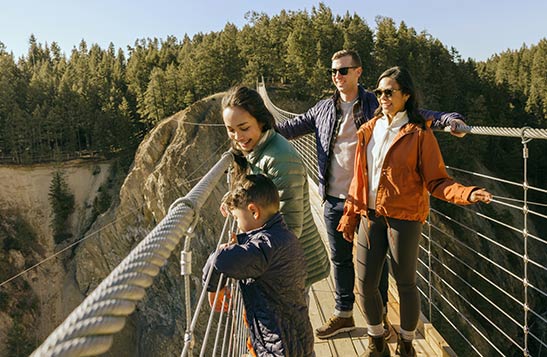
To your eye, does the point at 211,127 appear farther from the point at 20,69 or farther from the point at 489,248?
the point at 20,69

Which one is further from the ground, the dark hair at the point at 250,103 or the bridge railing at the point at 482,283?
the dark hair at the point at 250,103

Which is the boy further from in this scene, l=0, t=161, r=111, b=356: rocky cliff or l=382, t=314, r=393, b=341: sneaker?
l=0, t=161, r=111, b=356: rocky cliff

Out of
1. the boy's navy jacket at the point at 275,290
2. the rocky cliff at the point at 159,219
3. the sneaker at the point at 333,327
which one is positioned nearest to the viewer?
the boy's navy jacket at the point at 275,290

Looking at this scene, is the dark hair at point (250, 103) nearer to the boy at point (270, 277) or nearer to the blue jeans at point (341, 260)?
the boy at point (270, 277)

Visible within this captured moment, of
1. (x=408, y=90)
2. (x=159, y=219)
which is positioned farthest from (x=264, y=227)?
(x=159, y=219)

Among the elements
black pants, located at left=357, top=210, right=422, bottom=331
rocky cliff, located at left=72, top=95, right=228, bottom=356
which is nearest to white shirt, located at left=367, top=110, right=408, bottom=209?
black pants, located at left=357, top=210, right=422, bottom=331

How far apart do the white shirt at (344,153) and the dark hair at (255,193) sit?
1218 mm

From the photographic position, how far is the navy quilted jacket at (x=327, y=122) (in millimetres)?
2715

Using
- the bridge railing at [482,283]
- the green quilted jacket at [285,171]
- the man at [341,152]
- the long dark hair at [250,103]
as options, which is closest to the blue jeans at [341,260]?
the man at [341,152]

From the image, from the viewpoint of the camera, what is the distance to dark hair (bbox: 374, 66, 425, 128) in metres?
2.26

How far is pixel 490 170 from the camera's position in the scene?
3328cm

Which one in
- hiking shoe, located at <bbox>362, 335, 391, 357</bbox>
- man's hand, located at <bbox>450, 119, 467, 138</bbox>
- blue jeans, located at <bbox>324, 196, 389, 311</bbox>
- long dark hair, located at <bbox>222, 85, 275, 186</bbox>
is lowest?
hiking shoe, located at <bbox>362, 335, 391, 357</bbox>

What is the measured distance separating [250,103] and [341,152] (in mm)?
1145

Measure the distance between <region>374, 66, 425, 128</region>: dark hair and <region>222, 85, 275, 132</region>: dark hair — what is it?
2.49 ft
